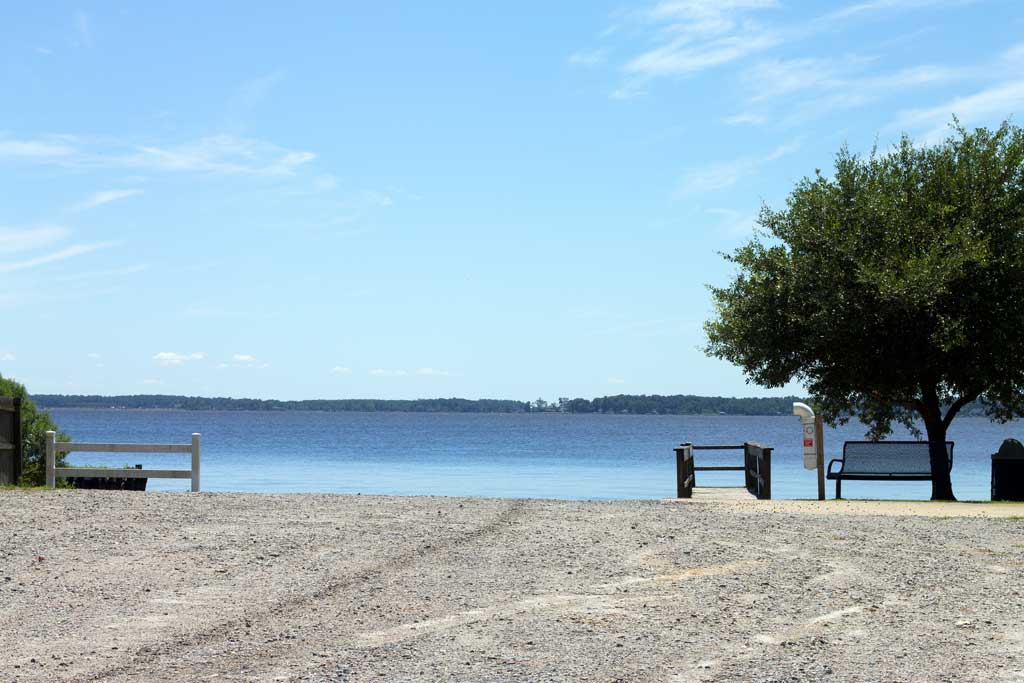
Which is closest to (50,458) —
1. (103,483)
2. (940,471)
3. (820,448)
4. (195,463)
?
(195,463)

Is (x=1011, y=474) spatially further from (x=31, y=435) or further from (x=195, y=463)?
(x=31, y=435)

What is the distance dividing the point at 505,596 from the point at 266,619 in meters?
2.07

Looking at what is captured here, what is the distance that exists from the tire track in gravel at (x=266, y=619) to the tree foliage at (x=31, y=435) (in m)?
15.6

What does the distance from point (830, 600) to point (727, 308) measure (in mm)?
17278

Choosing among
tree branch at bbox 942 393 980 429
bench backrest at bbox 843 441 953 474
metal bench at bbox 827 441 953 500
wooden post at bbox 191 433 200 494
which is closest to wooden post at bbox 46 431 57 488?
wooden post at bbox 191 433 200 494

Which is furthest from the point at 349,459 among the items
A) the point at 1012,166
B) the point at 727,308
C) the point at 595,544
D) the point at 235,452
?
the point at 595,544

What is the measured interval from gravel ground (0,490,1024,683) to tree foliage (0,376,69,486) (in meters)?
10.2

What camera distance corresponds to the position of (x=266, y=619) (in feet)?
27.3

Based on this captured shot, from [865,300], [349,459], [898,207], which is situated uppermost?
[898,207]

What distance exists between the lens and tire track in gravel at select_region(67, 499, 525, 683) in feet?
22.3

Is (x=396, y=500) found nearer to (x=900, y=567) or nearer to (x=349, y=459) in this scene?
(x=900, y=567)

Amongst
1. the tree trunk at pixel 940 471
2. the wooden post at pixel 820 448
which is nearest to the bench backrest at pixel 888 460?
the tree trunk at pixel 940 471

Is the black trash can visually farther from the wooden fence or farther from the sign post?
the wooden fence

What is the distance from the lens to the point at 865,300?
22.7m
